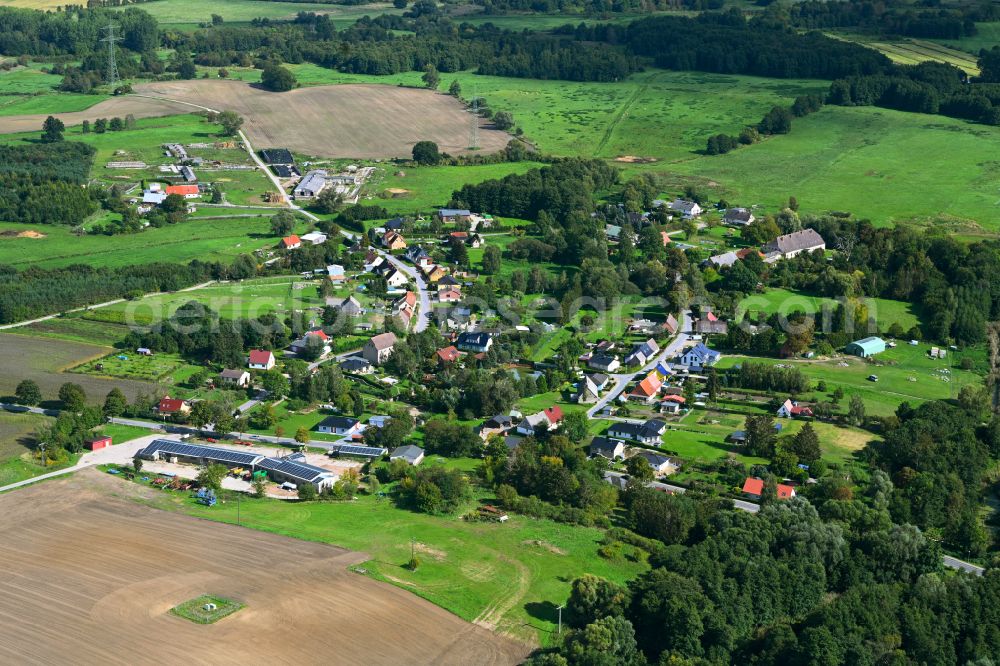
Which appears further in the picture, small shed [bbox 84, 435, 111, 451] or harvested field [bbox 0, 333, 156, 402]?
harvested field [bbox 0, 333, 156, 402]

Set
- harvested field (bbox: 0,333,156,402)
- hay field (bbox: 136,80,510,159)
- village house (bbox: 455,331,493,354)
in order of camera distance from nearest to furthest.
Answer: harvested field (bbox: 0,333,156,402) < village house (bbox: 455,331,493,354) < hay field (bbox: 136,80,510,159)

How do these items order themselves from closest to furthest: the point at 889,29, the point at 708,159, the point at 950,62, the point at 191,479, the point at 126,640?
the point at 126,640 → the point at 191,479 → the point at 708,159 → the point at 950,62 → the point at 889,29

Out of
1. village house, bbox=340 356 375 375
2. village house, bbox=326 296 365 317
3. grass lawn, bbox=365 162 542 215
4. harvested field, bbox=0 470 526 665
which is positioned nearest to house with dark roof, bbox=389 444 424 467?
harvested field, bbox=0 470 526 665

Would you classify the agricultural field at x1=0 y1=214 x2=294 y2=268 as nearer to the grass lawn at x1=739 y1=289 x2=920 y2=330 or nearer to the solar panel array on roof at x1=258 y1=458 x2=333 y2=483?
the solar panel array on roof at x1=258 y1=458 x2=333 y2=483

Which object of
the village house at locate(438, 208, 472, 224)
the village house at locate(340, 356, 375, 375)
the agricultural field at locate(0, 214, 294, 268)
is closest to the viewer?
the village house at locate(340, 356, 375, 375)

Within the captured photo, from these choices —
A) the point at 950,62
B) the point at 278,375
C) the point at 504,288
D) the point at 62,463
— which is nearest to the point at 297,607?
the point at 62,463

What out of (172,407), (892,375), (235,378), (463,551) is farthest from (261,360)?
(892,375)

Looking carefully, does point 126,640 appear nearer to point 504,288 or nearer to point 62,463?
point 62,463
